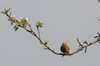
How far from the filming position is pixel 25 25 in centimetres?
1058

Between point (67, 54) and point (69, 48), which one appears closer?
point (67, 54)

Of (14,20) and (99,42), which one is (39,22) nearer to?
(14,20)

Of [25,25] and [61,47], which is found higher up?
[25,25]

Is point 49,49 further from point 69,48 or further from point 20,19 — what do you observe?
point 20,19

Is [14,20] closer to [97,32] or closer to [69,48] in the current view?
[69,48]

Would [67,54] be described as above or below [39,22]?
below

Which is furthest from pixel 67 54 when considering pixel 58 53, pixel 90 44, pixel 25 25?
pixel 25 25

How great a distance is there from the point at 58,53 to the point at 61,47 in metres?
0.90

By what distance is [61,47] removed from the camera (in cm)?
1076

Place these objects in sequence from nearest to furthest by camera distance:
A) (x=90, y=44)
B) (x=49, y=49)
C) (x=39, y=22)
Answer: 1. (x=49, y=49)
2. (x=90, y=44)
3. (x=39, y=22)

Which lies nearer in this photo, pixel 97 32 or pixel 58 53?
pixel 58 53

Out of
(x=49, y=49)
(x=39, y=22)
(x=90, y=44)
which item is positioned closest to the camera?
(x=49, y=49)

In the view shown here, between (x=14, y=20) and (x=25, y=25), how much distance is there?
1.44ft

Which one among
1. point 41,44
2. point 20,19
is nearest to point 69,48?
point 41,44
